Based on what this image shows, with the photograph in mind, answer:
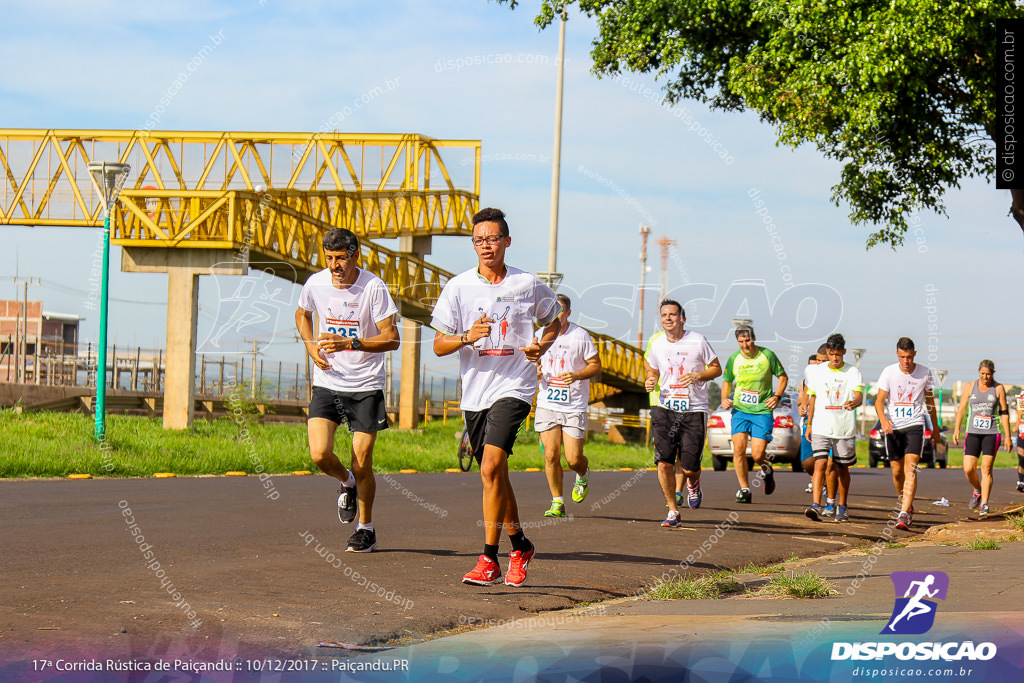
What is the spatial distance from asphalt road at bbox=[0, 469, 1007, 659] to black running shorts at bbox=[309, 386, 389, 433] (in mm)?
950

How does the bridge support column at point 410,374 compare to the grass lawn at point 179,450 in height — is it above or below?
above

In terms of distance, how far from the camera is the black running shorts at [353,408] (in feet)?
28.6

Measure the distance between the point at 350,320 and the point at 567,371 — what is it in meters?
3.58

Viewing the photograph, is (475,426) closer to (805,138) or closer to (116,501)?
(116,501)

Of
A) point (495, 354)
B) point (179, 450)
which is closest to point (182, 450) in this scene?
point (179, 450)

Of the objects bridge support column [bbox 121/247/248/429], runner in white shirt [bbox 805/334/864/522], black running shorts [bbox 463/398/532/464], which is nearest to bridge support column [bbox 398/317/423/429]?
bridge support column [bbox 121/247/248/429]

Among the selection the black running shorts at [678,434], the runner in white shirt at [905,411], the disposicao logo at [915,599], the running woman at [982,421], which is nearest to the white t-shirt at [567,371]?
the black running shorts at [678,434]

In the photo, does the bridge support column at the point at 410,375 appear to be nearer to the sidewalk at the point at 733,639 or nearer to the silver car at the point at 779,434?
the silver car at the point at 779,434

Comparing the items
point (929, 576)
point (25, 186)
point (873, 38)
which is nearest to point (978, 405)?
point (873, 38)

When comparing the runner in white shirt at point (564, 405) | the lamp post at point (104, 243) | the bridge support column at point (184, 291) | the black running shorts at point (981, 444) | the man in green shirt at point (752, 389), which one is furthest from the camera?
the bridge support column at point (184, 291)

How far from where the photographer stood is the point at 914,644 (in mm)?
5074

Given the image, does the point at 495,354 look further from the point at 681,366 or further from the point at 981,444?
the point at 981,444

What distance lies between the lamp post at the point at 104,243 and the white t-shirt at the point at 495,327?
11174 millimetres

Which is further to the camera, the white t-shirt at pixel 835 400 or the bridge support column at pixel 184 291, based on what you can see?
the bridge support column at pixel 184 291
